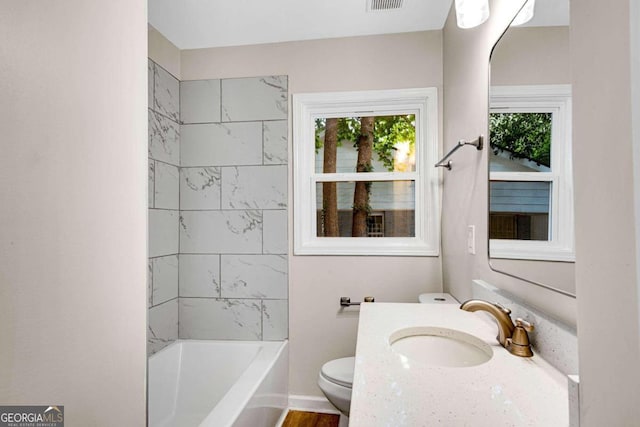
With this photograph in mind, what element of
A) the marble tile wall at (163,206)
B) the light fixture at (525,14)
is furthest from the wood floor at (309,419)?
the light fixture at (525,14)

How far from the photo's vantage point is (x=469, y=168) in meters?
1.63

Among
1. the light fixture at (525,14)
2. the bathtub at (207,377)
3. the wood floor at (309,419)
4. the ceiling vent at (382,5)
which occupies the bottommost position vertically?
the wood floor at (309,419)

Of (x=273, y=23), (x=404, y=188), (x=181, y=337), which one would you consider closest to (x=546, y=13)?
(x=404, y=188)

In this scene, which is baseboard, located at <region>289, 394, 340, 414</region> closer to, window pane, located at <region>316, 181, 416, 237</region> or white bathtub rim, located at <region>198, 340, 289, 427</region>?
white bathtub rim, located at <region>198, 340, 289, 427</region>

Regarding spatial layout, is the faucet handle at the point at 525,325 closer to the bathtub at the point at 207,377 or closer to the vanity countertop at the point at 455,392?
the vanity countertop at the point at 455,392

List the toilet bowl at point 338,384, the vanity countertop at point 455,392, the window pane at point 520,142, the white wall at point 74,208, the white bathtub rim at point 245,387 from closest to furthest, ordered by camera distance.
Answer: the white wall at point 74,208, the vanity countertop at point 455,392, the window pane at point 520,142, the white bathtub rim at point 245,387, the toilet bowl at point 338,384

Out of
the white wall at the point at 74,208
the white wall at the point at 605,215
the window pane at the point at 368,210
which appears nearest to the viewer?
the white wall at the point at 605,215

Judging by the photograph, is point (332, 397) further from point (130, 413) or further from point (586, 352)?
point (586, 352)

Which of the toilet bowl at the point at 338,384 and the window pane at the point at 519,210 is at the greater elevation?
the window pane at the point at 519,210

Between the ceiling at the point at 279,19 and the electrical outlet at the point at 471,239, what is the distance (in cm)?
137

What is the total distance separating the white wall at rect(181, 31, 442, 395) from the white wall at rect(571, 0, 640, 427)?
1.78 meters

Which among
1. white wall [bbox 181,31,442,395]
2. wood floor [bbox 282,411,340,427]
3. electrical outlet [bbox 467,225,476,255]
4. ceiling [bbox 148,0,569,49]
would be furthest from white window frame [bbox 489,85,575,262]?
wood floor [bbox 282,411,340,427]

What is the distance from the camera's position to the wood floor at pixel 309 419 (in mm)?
2090

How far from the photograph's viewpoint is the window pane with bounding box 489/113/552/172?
94cm
